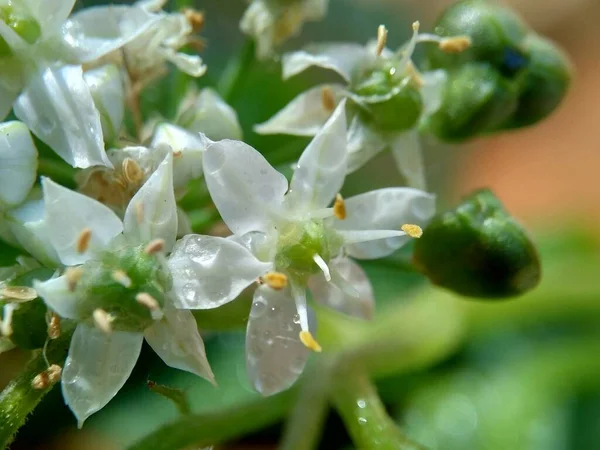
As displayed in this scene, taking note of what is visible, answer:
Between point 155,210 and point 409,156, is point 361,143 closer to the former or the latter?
point 409,156

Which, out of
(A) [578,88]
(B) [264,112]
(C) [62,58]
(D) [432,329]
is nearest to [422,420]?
(D) [432,329]

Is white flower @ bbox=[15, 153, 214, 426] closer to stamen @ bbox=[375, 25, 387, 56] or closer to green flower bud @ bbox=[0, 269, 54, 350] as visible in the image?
green flower bud @ bbox=[0, 269, 54, 350]

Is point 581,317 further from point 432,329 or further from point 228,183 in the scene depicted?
point 228,183

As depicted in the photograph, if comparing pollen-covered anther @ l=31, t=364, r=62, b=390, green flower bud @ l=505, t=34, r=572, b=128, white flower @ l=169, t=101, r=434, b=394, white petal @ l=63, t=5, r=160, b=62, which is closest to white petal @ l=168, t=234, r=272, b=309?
white flower @ l=169, t=101, r=434, b=394

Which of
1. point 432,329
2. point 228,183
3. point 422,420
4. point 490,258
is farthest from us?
point 422,420

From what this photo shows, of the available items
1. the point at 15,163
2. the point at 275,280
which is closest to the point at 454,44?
the point at 275,280

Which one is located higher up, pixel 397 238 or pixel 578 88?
pixel 397 238
